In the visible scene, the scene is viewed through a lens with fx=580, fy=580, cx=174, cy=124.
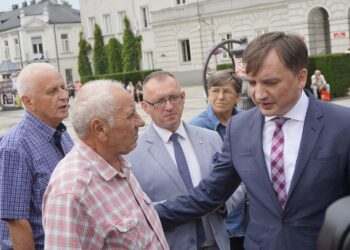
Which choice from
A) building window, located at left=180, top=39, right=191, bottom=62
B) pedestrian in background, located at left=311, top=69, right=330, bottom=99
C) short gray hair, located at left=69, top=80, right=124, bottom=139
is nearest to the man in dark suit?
short gray hair, located at left=69, top=80, right=124, bottom=139

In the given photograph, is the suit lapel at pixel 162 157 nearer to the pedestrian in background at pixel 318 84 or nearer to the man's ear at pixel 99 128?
the man's ear at pixel 99 128

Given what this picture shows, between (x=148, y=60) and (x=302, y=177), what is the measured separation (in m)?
51.9

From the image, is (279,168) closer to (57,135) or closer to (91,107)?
(91,107)

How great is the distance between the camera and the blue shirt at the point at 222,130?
4312 mm

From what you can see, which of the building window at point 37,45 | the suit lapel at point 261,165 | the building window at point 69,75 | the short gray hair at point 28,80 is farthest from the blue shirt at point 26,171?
the building window at point 69,75

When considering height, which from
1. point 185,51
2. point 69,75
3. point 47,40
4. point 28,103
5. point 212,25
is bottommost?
point 69,75

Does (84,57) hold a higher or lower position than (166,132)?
higher

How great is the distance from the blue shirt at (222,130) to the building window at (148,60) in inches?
1932

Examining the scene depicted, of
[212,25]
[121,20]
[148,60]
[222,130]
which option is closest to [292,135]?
[222,130]

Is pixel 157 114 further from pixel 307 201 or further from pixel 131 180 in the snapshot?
pixel 307 201

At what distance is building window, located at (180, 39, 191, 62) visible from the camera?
48.0 m

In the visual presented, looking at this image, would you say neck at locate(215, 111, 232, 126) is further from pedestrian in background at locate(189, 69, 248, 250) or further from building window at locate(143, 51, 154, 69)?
building window at locate(143, 51, 154, 69)

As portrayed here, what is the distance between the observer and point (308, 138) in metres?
2.58

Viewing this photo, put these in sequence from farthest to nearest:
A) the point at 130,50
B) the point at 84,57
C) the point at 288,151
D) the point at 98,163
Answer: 1. the point at 84,57
2. the point at 130,50
3. the point at 288,151
4. the point at 98,163
